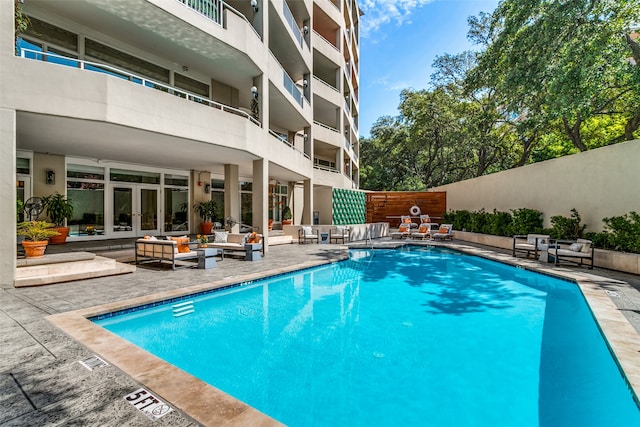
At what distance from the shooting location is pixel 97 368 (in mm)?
3141

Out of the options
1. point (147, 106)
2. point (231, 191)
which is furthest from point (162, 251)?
point (231, 191)

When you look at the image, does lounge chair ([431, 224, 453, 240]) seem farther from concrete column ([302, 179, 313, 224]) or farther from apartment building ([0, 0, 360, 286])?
apartment building ([0, 0, 360, 286])

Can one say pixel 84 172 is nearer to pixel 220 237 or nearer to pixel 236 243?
pixel 220 237

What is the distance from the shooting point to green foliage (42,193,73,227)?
10.2 m

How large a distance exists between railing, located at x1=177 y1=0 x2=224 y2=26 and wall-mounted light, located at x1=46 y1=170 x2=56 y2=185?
7.18m

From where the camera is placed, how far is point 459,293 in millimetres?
7484

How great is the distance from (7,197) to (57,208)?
193 inches

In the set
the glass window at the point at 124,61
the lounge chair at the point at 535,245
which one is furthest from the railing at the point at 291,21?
the lounge chair at the point at 535,245

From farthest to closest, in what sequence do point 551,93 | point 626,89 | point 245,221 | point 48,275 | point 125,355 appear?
point 245,221
point 626,89
point 551,93
point 48,275
point 125,355

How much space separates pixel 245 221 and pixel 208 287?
38.6 ft

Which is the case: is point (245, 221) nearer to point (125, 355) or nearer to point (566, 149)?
point (125, 355)

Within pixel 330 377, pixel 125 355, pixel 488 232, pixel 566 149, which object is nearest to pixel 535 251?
pixel 488 232

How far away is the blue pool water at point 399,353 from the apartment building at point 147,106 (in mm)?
4650

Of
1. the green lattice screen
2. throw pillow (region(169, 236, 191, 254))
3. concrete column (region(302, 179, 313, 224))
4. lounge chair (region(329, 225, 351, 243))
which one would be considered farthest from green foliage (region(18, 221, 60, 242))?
the green lattice screen
